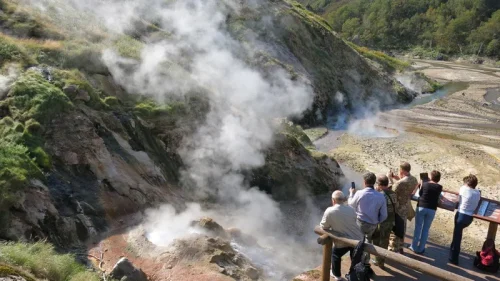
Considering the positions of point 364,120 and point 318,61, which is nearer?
point 364,120

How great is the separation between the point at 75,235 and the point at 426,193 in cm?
574

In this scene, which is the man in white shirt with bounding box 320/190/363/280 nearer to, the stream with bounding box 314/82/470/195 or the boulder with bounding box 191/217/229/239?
the boulder with bounding box 191/217/229/239

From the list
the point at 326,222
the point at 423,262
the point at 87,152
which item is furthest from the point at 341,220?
the point at 87,152

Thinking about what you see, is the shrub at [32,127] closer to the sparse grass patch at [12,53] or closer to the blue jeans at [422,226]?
the sparse grass patch at [12,53]

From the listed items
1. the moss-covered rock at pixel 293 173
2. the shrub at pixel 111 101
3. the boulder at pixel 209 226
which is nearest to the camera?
the boulder at pixel 209 226

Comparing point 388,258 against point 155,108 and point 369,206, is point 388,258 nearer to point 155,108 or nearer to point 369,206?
point 369,206

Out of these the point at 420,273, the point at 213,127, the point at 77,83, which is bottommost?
the point at 420,273

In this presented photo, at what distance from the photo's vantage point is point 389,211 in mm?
6395

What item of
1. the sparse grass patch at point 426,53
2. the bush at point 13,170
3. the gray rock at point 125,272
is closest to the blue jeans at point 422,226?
the gray rock at point 125,272

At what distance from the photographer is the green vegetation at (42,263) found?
4789 millimetres

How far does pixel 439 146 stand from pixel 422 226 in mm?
13031

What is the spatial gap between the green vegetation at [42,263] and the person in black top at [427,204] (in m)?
4.76

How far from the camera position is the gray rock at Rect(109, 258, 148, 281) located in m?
6.32

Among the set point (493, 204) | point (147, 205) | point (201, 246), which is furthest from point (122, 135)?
point (493, 204)
